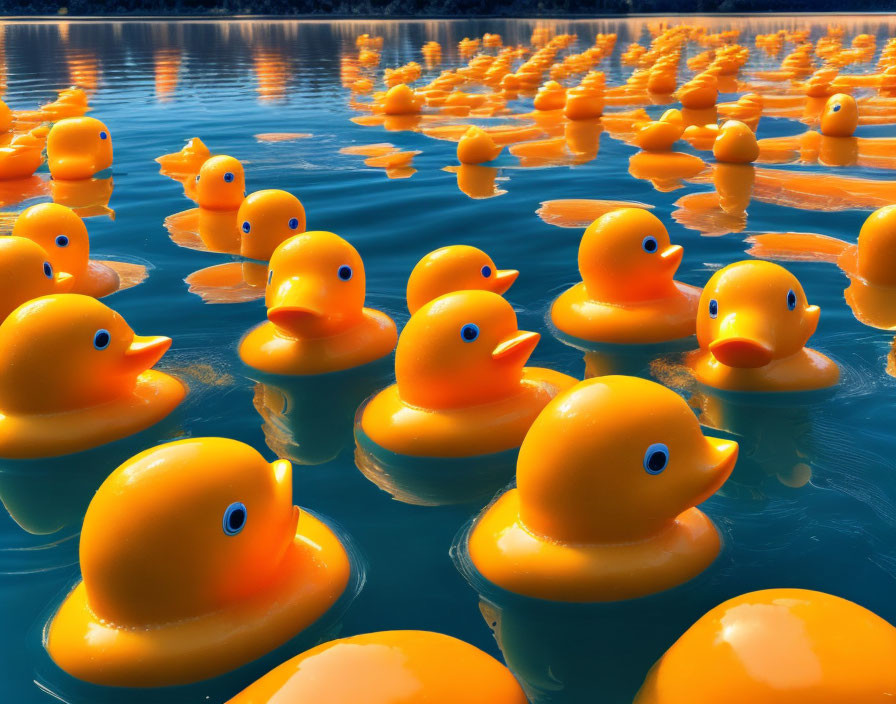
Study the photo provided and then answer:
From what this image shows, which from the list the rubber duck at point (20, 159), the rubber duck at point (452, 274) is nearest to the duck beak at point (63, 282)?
the rubber duck at point (452, 274)

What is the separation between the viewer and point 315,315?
5859 mm

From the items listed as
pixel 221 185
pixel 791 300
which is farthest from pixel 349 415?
pixel 221 185

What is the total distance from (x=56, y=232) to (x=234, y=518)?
4551mm

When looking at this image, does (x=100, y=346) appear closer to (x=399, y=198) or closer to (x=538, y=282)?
(x=538, y=282)

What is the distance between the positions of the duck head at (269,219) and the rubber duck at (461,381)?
3362 millimetres

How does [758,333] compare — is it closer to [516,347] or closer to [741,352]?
→ [741,352]

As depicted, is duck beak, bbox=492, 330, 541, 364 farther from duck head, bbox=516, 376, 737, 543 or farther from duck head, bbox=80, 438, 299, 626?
duck head, bbox=80, 438, 299, 626

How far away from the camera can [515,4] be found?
161 ft

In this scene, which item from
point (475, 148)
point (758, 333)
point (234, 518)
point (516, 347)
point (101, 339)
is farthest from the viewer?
point (475, 148)

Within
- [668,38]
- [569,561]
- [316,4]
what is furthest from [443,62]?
[316,4]

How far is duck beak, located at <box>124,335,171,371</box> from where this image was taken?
5.29 meters

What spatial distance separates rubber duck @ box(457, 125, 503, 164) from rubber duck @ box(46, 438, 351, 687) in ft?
28.7

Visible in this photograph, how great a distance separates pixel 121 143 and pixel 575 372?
34.7 feet

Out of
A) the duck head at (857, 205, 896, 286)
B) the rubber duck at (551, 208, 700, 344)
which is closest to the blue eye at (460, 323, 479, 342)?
the rubber duck at (551, 208, 700, 344)
